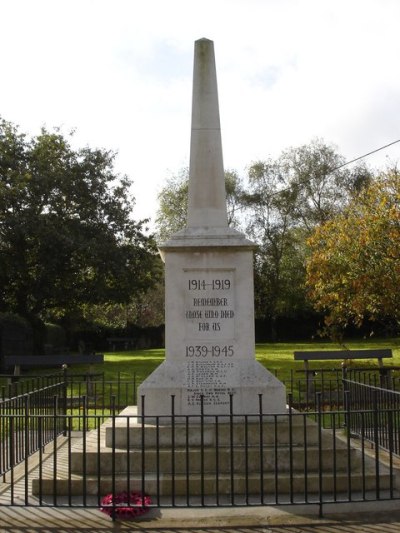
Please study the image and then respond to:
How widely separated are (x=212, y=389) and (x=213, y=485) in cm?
207

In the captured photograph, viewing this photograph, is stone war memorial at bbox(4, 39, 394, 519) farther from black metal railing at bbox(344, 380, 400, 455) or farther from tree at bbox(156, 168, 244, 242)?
tree at bbox(156, 168, 244, 242)

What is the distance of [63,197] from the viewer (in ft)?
98.6

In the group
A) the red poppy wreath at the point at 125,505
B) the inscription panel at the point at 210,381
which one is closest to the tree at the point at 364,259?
the inscription panel at the point at 210,381

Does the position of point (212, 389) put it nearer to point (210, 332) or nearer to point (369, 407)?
point (210, 332)

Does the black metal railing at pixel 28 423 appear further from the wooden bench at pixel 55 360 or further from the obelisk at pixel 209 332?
the wooden bench at pixel 55 360

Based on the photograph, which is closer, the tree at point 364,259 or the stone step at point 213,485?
Answer: the stone step at point 213,485

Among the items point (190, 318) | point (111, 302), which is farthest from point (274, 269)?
point (190, 318)

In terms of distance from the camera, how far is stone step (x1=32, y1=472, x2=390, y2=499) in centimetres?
764

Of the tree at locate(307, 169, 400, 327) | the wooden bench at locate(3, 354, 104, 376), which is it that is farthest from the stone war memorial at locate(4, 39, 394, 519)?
the tree at locate(307, 169, 400, 327)

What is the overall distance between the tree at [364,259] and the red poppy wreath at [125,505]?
45.3 feet

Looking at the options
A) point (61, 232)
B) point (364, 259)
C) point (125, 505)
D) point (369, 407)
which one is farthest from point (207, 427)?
point (61, 232)

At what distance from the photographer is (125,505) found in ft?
23.1

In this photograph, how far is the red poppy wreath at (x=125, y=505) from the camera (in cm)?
693

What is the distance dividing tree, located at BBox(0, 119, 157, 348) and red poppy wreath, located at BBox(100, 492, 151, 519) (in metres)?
21.6
